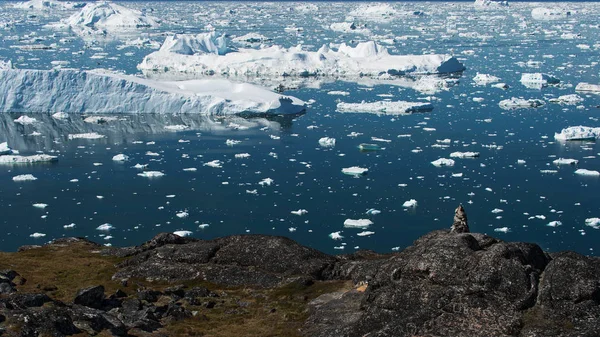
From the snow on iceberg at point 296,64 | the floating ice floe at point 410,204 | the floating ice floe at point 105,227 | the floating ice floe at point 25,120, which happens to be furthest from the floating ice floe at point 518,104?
the floating ice floe at point 105,227

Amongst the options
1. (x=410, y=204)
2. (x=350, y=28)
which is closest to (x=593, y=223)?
(x=410, y=204)

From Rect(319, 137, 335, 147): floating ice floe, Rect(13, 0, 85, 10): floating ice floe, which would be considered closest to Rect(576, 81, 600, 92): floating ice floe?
Rect(319, 137, 335, 147): floating ice floe

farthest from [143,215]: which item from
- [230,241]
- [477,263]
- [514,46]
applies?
[514,46]

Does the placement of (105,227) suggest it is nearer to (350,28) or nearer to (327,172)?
(327,172)

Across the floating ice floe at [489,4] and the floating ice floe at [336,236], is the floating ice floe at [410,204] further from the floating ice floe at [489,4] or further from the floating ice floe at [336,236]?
the floating ice floe at [489,4]

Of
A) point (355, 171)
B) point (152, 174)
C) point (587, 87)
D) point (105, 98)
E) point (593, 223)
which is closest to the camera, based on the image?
point (593, 223)

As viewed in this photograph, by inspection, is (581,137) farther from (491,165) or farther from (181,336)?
(181,336)
